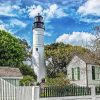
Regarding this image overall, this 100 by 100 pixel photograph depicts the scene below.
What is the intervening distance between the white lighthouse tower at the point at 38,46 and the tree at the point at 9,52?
15.1 feet

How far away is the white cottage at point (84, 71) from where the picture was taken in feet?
126

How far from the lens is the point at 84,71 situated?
38.7 m

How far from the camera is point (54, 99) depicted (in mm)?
18938

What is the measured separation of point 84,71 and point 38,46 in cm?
1255

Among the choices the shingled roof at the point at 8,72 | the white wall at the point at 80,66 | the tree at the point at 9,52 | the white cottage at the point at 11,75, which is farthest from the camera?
the tree at the point at 9,52

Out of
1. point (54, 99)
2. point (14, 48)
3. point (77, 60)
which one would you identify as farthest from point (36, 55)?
point (54, 99)

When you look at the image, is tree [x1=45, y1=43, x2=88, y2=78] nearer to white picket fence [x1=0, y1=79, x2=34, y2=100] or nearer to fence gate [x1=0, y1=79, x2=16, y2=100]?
white picket fence [x1=0, y1=79, x2=34, y2=100]

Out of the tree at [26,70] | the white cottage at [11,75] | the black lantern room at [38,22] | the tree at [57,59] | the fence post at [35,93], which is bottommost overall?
the fence post at [35,93]

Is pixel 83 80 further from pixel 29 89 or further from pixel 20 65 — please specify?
pixel 29 89

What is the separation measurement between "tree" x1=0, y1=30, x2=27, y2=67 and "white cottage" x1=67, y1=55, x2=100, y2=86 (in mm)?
7889

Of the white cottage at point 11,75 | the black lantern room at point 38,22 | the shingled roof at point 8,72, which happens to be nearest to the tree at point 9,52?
the black lantern room at point 38,22

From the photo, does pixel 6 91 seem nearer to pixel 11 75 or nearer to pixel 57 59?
pixel 11 75

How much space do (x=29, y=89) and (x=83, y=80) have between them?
21.8 meters

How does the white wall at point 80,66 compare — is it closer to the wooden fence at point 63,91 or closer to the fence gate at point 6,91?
the wooden fence at point 63,91
